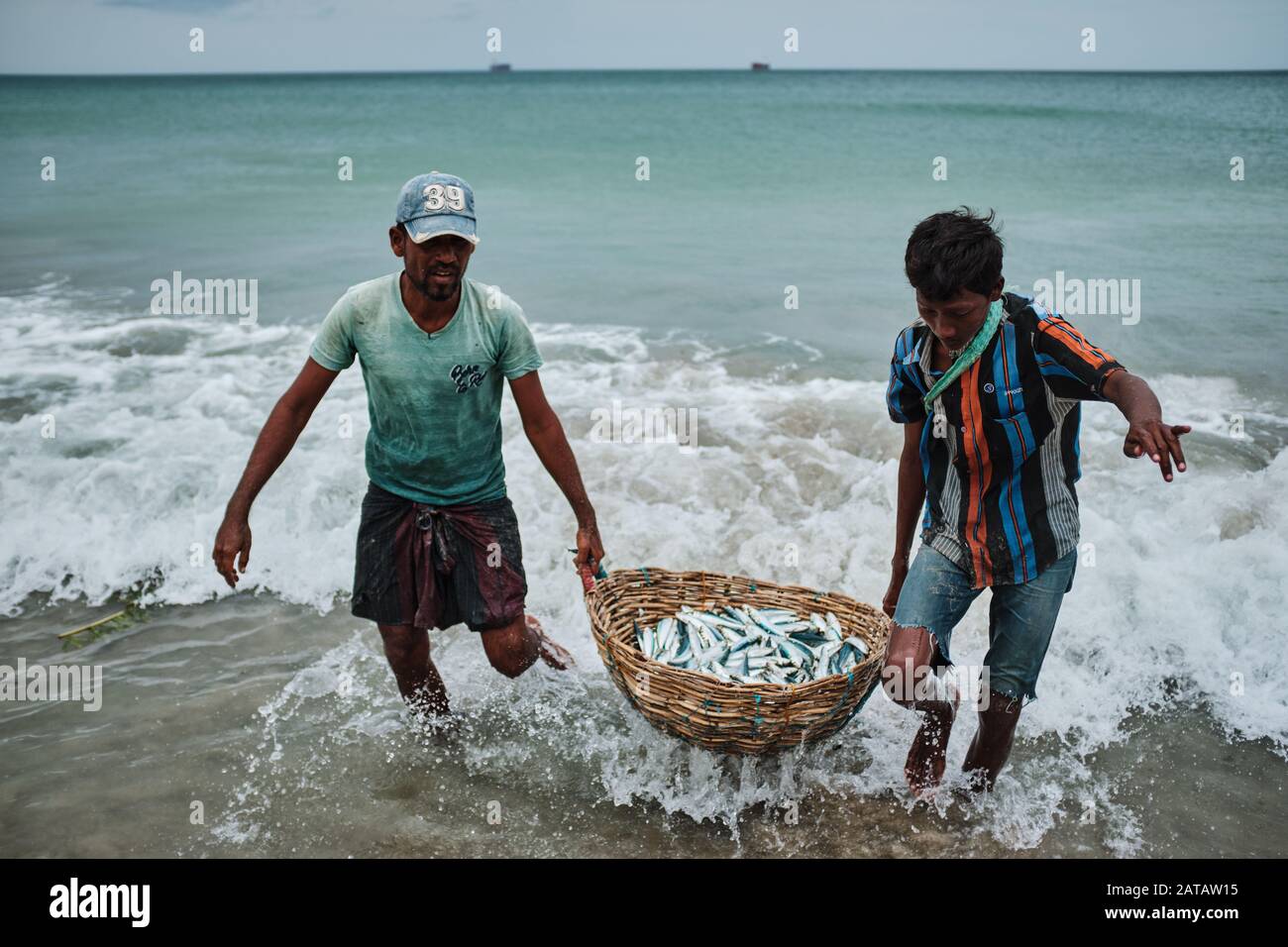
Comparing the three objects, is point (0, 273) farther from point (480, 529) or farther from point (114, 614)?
point (480, 529)

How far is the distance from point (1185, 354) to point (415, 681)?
29.7ft

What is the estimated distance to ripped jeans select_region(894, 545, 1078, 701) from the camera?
11.9 feet

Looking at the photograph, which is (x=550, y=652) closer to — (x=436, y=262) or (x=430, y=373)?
(x=430, y=373)

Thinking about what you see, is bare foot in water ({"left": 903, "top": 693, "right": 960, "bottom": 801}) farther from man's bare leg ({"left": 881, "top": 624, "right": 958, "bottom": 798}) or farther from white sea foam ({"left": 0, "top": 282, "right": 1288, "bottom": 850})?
white sea foam ({"left": 0, "top": 282, "right": 1288, "bottom": 850})

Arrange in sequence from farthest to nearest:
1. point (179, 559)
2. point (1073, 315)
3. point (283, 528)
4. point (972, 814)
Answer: point (1073, 315) < point (283, 528) < point (179, 559) < point (972, 814)

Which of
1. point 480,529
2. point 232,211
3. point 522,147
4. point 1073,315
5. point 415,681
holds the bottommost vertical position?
point 415,681

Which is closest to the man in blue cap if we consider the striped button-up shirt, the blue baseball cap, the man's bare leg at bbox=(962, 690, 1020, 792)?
the blue baseball cap

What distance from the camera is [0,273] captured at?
50.7ft

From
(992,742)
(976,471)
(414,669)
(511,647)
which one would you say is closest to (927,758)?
(992,742)

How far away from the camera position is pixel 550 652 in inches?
196

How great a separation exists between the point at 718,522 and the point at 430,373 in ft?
11.8

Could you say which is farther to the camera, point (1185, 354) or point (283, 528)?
point (1185, 354)

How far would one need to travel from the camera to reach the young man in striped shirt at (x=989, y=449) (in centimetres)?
325

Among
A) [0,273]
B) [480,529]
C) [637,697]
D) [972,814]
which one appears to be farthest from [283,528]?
[0,273]
